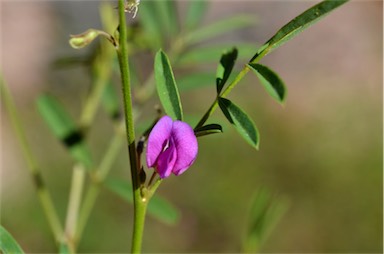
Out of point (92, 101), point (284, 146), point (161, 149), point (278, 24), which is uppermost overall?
point (161, 149)

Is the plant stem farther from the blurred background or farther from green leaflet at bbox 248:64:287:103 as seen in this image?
the blurred background

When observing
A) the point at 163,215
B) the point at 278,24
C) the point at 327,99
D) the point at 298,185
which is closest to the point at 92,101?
the point at 163,215

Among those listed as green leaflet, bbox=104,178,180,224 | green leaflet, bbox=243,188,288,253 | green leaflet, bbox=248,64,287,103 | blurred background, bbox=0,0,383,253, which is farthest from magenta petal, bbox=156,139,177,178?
blurred background, bbox=0,0,383,253

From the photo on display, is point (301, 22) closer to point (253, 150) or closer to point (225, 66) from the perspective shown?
point (225, 66)

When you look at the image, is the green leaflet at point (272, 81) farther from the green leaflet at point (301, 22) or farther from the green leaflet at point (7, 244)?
the green leaflet at point (7, 244)

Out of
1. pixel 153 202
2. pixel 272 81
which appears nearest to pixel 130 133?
pixel 272 81

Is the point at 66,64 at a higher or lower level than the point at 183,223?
higher

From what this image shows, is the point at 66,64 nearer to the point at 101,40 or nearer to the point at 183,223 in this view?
the point at 101,40

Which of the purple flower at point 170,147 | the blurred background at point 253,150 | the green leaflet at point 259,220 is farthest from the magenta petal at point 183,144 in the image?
the blurred background at point 253,150
